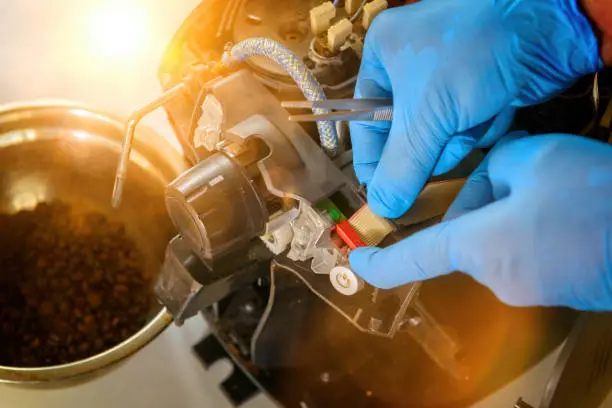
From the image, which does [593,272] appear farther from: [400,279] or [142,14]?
[142,14]

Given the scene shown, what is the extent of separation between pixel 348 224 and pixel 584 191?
0.97 feet

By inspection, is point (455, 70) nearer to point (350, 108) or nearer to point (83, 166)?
point (350, 108)

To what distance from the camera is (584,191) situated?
62cm

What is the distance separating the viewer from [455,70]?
742mm

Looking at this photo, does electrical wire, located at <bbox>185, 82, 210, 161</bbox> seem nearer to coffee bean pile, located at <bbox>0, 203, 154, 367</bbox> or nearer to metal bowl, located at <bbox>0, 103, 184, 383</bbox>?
metal bowl, located at <bbox>0, 103, 184, 383</bbox>

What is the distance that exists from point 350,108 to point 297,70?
9 cm

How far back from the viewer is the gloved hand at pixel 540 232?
0.62 metres

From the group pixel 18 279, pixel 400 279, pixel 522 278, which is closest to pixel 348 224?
pixel 400 279

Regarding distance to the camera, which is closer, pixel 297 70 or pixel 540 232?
pixel 540 232

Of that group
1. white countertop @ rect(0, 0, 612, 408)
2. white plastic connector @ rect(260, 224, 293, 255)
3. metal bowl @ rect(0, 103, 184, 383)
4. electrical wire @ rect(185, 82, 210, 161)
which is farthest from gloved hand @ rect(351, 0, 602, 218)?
white countertop @ rect(0, 0, 612, 408)

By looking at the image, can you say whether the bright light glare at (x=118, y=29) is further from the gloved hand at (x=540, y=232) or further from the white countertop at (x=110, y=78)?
the gloved hand at (x=540, y=232)

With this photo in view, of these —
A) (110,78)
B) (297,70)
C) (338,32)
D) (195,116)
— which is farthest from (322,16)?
(110,78)

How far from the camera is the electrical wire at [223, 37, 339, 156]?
0.77m

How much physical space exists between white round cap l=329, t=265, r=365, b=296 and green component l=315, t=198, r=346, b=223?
0.07 meters
